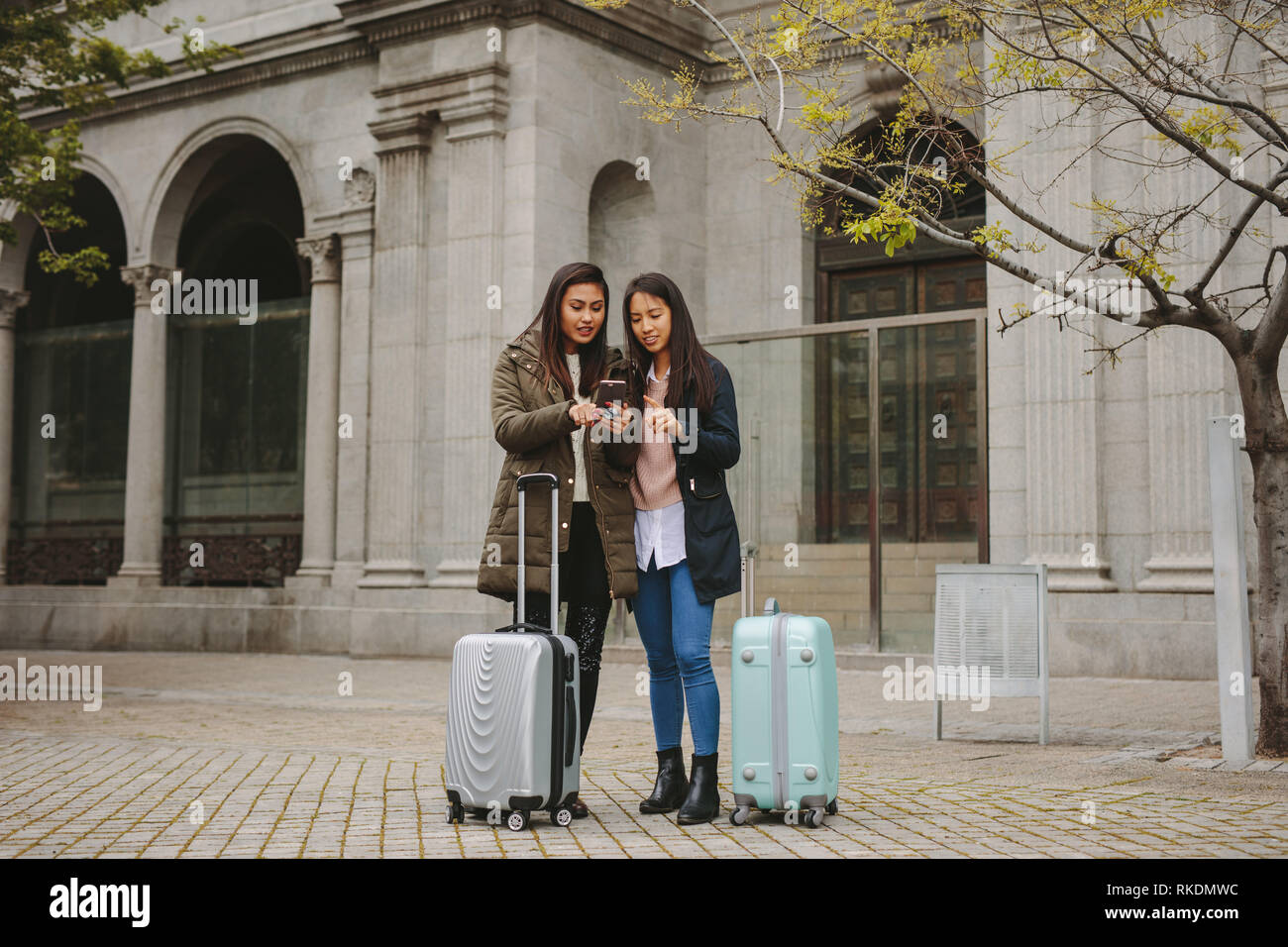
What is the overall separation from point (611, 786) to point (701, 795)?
1.24 meters

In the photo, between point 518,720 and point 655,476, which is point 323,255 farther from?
point 518,720

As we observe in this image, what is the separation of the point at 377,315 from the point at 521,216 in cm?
236

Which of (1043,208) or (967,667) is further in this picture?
(1043,208)

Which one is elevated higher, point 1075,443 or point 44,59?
point 44,59

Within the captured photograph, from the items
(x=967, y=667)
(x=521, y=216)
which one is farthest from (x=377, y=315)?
(x=967, y=667)

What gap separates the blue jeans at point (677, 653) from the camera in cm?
575

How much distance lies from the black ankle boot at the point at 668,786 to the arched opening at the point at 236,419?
14.2 m

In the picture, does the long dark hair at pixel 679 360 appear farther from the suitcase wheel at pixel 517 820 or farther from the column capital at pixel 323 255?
the column capital at pixel 323 255

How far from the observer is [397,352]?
17469 millimetres

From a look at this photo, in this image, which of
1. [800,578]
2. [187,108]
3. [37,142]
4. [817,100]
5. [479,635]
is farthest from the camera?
[187,108]

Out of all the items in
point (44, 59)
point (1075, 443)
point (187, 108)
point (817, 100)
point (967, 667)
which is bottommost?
point (967, 667)

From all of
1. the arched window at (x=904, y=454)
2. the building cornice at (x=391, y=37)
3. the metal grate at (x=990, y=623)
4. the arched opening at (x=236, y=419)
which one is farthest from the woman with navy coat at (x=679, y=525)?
the arched opening at (x=236, y=419)

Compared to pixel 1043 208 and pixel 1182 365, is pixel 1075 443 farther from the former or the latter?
pixel 1043 208

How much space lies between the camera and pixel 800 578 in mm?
15180
